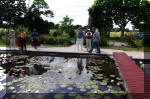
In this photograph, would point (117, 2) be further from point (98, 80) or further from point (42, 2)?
point (98, 80)

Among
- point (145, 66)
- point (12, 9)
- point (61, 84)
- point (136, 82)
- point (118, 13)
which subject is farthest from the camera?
point (118, 13)

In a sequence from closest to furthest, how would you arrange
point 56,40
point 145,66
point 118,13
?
point 145,66 < point 56,40 < point 118,13

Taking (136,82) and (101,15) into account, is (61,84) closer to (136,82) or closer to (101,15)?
(136,82)

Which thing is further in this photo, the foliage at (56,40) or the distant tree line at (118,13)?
the distant tree line at (118,13)

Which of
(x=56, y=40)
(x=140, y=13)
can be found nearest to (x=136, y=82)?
(x=56, y=40)

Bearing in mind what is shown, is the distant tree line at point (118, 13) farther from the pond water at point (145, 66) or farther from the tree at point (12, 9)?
the pond water at point (145, 66)

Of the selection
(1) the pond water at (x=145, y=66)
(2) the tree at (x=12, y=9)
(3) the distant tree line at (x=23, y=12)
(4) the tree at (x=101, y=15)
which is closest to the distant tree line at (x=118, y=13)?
(4) the tree at (x=101, y=15)

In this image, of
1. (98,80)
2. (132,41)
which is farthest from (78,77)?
(132,41)

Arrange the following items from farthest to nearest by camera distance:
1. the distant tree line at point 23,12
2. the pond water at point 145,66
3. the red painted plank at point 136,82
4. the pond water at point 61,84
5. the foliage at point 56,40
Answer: the distant tree line at point 23,12
the foliage at point 56,40
the pond water at point 145,66
the pond water at point 61,84
the red painted plank at point 136,82

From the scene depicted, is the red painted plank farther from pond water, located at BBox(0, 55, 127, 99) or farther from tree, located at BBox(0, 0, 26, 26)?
→ tree, located at BBox(0, 0, 26, 26)

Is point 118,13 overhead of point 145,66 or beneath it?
overhead

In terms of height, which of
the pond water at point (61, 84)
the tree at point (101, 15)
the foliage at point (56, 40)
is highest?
the tree at point (101, 15)

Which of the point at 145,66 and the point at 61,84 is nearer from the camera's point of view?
the point at 61,84

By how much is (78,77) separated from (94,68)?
5.67 ft
